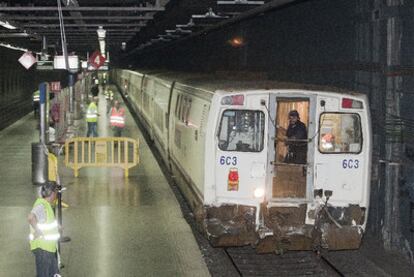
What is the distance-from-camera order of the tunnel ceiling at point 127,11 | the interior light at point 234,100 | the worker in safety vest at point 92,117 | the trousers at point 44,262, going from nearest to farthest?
the trousers at point 44,262 < the interior light at point 234,100 < the tunnel ceiling at point 127,11 < the worker in safety vest at point 92,117

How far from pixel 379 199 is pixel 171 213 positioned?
421 centimetres

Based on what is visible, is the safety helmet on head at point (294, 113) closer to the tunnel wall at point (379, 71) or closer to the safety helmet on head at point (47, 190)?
the tunnel wall at point (379, 71)

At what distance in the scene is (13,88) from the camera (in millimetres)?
36750

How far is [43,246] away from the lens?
8867mm

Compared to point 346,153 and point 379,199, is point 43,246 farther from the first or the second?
point 379,199

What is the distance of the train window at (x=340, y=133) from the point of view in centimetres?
1114

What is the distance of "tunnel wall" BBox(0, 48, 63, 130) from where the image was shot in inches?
1280

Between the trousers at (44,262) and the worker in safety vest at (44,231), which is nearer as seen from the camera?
the worker in safety vest at (44,231)

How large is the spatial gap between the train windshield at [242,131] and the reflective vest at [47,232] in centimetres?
316

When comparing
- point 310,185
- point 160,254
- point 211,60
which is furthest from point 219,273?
point 211,60

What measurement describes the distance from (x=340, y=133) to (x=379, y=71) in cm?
139

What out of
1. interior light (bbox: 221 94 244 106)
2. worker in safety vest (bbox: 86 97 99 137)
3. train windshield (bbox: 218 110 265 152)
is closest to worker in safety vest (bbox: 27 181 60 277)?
train windshield (bbox: 218 110 265 152)

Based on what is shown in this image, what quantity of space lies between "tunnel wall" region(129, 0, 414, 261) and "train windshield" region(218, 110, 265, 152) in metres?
2.15

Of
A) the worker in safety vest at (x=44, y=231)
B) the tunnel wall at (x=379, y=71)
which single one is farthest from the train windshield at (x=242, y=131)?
the worker in safety vest at (x=44, y=231)
